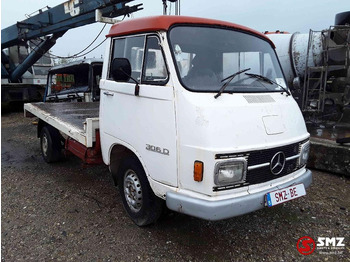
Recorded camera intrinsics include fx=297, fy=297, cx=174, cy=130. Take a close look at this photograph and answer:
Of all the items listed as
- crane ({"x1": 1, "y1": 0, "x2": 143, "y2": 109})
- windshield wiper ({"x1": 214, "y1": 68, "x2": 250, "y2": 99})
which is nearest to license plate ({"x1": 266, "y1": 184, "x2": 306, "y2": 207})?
windshield wiper ({"x1": 214, "y1": 68, "x2": 250, "y2": 99})

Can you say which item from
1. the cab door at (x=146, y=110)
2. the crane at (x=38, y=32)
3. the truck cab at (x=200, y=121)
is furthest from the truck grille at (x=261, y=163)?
the crane at (x=38, y=32)

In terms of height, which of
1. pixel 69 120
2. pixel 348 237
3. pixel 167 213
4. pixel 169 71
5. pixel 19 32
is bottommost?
pixel 348 237

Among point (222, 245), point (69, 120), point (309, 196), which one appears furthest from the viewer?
point (69, 120)

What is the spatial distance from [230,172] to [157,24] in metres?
1.58

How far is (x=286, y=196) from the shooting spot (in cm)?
290

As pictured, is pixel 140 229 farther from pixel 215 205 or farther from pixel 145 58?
pixel 145 58

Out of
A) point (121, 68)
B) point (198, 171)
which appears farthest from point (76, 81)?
point (198, 171)

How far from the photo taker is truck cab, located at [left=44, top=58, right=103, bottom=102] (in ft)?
23.5

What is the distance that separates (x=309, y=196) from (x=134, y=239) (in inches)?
102

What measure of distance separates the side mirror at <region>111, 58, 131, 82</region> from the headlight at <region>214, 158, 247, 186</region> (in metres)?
1.38

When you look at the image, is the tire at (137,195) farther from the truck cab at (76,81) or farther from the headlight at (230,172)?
the truck cab at (76,81)

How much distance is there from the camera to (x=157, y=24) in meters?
2.91

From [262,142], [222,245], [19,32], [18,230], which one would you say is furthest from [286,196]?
[19,32]

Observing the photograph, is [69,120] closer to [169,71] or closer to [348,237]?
[169,71]
